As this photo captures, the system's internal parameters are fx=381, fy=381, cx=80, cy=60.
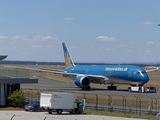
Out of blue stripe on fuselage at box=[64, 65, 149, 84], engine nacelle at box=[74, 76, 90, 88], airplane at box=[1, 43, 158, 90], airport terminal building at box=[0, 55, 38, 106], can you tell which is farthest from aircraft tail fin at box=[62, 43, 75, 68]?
airport terminal building at box=[0, 55, 38, 106]

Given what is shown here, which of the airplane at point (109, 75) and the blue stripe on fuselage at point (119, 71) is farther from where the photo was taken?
the airplane at point (109, 75)

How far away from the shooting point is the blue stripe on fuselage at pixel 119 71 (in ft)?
206

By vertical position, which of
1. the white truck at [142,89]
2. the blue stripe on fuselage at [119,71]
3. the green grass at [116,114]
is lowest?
the green grass at [116,114]

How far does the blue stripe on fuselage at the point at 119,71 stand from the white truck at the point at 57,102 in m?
25.4

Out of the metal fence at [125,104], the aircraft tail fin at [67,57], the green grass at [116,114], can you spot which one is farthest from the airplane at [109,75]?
the green grass at [116,114]

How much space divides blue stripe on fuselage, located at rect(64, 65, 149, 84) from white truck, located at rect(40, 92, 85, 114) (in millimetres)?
25355

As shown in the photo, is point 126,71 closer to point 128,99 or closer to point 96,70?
point 96,70

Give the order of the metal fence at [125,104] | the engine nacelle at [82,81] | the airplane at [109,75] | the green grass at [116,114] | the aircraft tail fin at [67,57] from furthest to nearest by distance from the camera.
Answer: the aircraft tail fin at [67,57], the engine nacelle at [82,81], the airplane at [109,75], the metal fence at [125,104], the green grass at [116,114]

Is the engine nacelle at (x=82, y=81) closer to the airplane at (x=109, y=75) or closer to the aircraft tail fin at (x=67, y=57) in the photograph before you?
the airplane at (x=109, y=75)

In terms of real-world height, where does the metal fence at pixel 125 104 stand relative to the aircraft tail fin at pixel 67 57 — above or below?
below

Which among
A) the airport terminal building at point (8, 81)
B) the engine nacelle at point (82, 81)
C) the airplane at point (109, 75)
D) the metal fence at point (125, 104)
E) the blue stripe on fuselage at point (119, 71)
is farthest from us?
the engine nacelle at point (82, 81)

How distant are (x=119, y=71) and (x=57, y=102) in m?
28.8

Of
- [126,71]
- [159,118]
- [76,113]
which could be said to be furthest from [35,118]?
[126,71]

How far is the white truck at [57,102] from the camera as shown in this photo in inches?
1489
